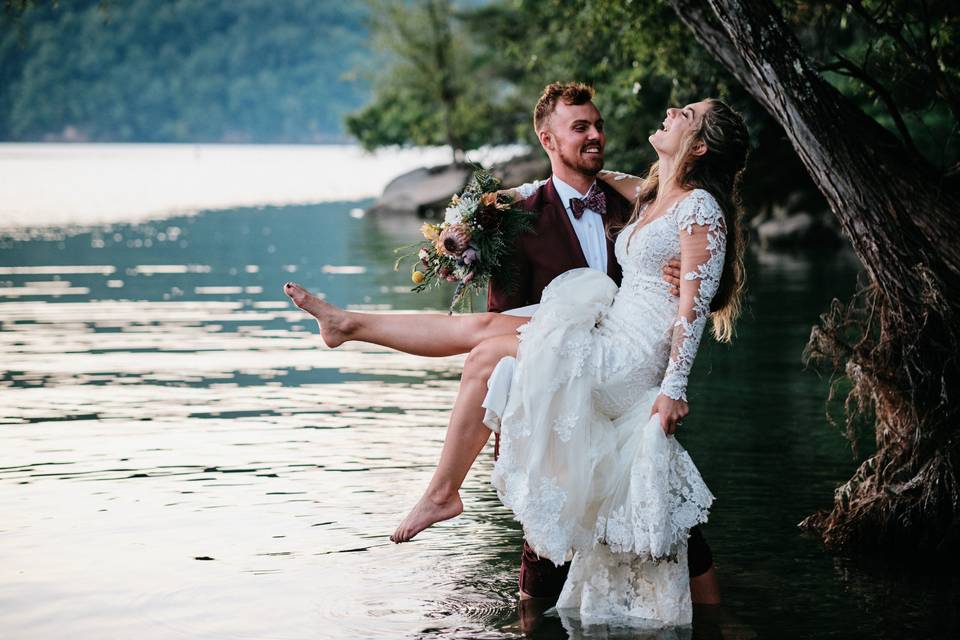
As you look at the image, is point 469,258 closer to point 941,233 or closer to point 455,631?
point 455,631

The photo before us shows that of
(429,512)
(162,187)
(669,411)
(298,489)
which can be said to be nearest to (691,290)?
(669,411)

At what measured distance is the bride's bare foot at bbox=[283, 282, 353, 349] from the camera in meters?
6.49

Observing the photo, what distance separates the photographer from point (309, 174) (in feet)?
251

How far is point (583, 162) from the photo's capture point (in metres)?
6.57

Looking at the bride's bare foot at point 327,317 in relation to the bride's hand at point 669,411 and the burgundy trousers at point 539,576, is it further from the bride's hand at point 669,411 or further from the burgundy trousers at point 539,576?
the bride's hand at point 669,411

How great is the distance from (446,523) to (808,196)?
23907mm

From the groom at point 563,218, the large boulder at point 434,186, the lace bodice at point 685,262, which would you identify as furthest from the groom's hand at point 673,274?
the large boulder at point 434,186

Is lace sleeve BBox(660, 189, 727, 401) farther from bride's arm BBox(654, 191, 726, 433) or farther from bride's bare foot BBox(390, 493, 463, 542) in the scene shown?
bride's bare foot BBox(390, 493, 463, 542)

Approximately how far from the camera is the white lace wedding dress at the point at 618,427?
590 centimetres

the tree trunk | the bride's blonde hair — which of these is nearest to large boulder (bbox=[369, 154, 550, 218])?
the tree trunk

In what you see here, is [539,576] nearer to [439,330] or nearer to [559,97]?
[439,330]

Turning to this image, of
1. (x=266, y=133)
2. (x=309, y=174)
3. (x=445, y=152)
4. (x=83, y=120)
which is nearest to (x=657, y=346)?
(x=309, y=174)

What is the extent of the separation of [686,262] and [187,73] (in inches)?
5510

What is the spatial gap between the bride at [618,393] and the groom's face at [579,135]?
0.38 m
